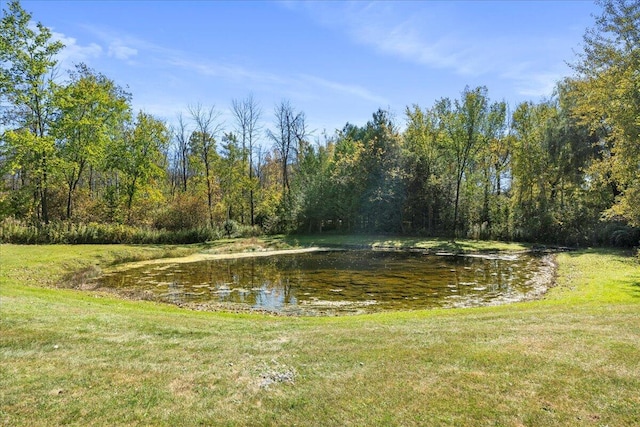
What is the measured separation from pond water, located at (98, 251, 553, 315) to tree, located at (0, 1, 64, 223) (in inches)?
467

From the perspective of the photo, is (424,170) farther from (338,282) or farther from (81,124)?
(81,124)

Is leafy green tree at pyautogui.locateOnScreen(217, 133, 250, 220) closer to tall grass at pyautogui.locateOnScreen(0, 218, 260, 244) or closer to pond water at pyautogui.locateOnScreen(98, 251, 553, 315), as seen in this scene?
tall grass at pyautogui.locateOnScreen(0, 218, 260, 244)

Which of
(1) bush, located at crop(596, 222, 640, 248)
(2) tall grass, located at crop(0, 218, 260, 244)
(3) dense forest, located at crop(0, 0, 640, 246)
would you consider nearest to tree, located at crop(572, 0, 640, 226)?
(3) dense forest, located at crop(0, 0, 640, 246)

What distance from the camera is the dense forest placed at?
24.5 m

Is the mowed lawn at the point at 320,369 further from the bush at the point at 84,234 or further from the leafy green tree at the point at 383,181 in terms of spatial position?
the leafy green tree at the point at 383,181

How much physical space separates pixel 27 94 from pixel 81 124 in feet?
11.2

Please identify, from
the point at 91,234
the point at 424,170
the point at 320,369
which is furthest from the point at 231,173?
the point at 320,369

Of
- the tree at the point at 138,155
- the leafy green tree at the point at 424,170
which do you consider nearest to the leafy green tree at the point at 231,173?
the tree at the point at 138,155

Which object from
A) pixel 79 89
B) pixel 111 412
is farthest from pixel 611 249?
pixel 79 89

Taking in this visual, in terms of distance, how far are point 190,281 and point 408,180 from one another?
76.0 feet

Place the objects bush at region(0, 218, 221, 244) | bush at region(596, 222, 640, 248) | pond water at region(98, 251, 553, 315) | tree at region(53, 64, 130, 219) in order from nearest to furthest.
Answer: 1. pond water at region(98, 251, 553, 315)
2. bush at region(0, 218, 221, 244)
3. bush at region(596, 222, 640, 248)
4. tree at region(53, 64, 130, 219)

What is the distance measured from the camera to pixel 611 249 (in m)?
23.4

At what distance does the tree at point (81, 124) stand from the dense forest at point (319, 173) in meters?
0.10

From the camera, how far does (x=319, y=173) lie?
125 ft
